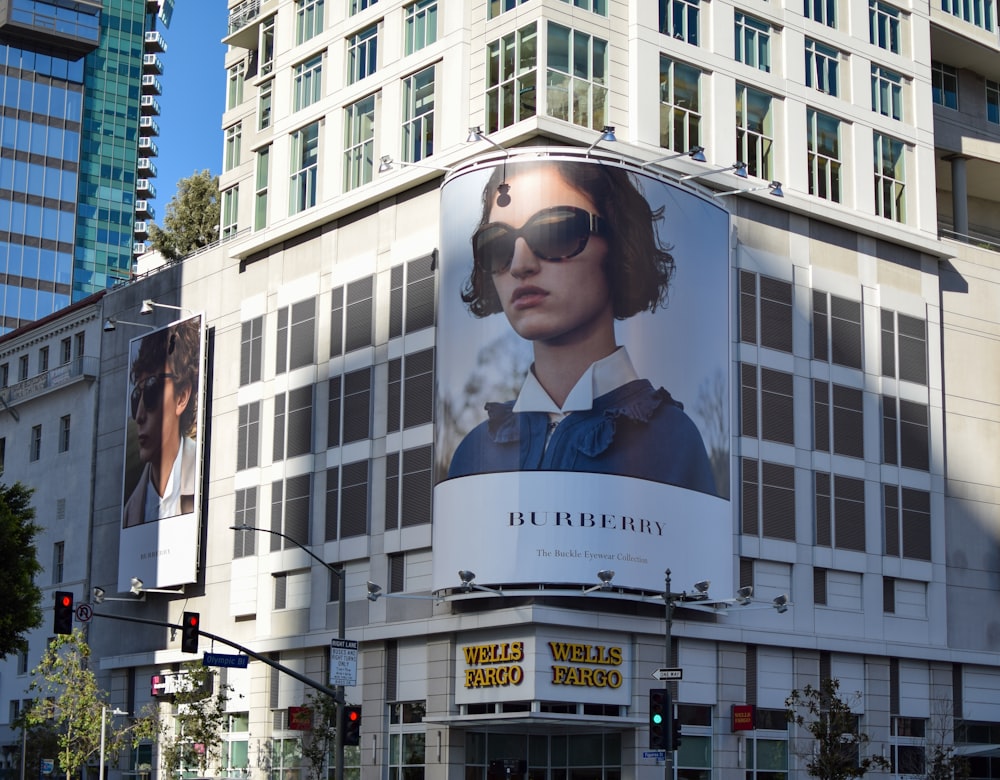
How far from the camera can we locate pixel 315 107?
77.2 metres


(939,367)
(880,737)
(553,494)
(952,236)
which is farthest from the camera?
(952,236)

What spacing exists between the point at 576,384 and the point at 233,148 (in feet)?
115

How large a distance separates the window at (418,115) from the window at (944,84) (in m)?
28.9

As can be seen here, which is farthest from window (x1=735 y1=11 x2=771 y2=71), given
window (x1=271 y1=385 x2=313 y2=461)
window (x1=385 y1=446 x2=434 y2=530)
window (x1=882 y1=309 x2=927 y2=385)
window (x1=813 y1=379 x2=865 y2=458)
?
window (x1=271 y1=385 x2=313 y2=461)

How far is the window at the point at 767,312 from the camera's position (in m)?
69.8

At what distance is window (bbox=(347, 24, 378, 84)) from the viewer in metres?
74.9

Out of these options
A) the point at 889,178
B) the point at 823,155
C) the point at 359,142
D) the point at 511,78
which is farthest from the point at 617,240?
the point at 889,178

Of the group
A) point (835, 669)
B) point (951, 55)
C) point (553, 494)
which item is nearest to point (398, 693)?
point (553, 494)

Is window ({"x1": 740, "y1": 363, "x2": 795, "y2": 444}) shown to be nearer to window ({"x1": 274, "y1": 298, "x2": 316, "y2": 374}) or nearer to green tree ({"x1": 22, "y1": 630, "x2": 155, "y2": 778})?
window ({"x1": 274, "y1": 298, "x2": 316, "y2": 374})

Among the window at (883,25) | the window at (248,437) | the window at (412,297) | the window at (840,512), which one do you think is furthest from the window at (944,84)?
the window at (248,437)

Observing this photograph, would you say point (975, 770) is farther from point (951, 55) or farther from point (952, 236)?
point (951, 55)

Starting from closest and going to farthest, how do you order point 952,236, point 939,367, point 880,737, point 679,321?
point 679,321, point 880,737, point 939,367, point 952,236

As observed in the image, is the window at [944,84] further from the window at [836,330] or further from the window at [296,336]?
the window at [296,336]

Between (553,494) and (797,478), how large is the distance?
14.4 metres
